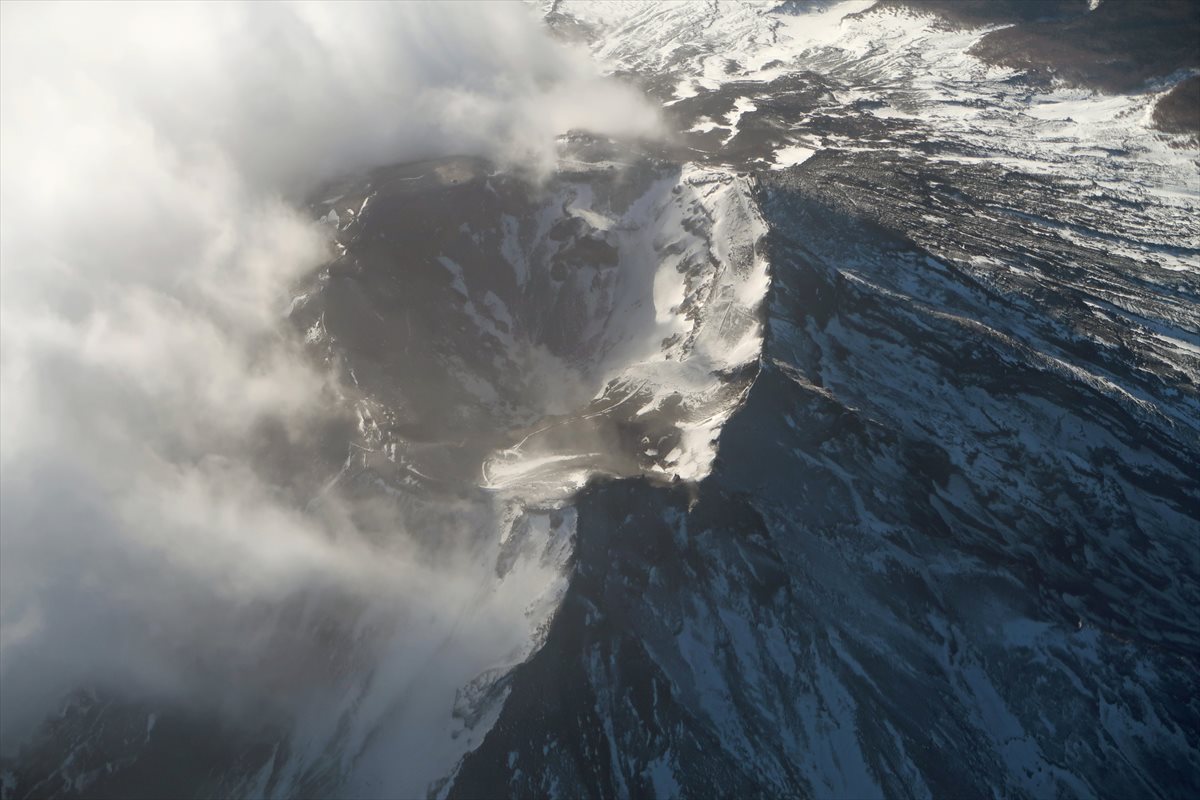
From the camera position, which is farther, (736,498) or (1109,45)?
(1109,45)

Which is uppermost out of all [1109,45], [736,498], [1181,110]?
[736,498]

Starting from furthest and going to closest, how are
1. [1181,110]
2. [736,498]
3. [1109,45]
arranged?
[1109,45] < [1181,110] < [736,498]

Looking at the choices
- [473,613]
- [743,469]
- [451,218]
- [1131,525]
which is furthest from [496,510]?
[1131,525]

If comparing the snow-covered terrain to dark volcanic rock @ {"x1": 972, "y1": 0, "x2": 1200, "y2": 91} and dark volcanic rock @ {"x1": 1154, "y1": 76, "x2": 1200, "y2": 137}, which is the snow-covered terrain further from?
dark volcanic rock @ {"x1": 972, "y1": 0, "x2": 1200, "y2": 91}

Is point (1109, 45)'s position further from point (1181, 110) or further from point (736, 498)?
point (736, 498)

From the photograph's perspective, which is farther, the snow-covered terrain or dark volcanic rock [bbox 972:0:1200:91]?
dark volcanic rock [bbox 972:0:1200:91]

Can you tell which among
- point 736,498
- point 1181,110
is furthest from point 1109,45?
point 736,498

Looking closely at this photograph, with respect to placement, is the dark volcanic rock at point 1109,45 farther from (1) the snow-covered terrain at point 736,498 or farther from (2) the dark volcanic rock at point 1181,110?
(1) the snow-covered terrain at point 736,498

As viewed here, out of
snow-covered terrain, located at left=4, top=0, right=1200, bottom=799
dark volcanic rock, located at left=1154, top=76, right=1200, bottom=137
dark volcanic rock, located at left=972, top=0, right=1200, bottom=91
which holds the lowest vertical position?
dark volcanic rock, located at left=1154, top=76, right=1200, bottom=137

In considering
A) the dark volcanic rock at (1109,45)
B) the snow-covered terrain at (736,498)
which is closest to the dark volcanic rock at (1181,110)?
the dark volcanic rock at (1109,45)

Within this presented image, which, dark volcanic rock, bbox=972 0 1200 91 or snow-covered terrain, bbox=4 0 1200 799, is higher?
snow-covered terrain, bbox=4 0 1200 799

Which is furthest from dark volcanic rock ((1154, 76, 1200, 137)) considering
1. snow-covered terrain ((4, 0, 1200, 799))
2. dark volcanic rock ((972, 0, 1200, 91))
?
snow-covered terrain ((4, 0, 1200, 799))
